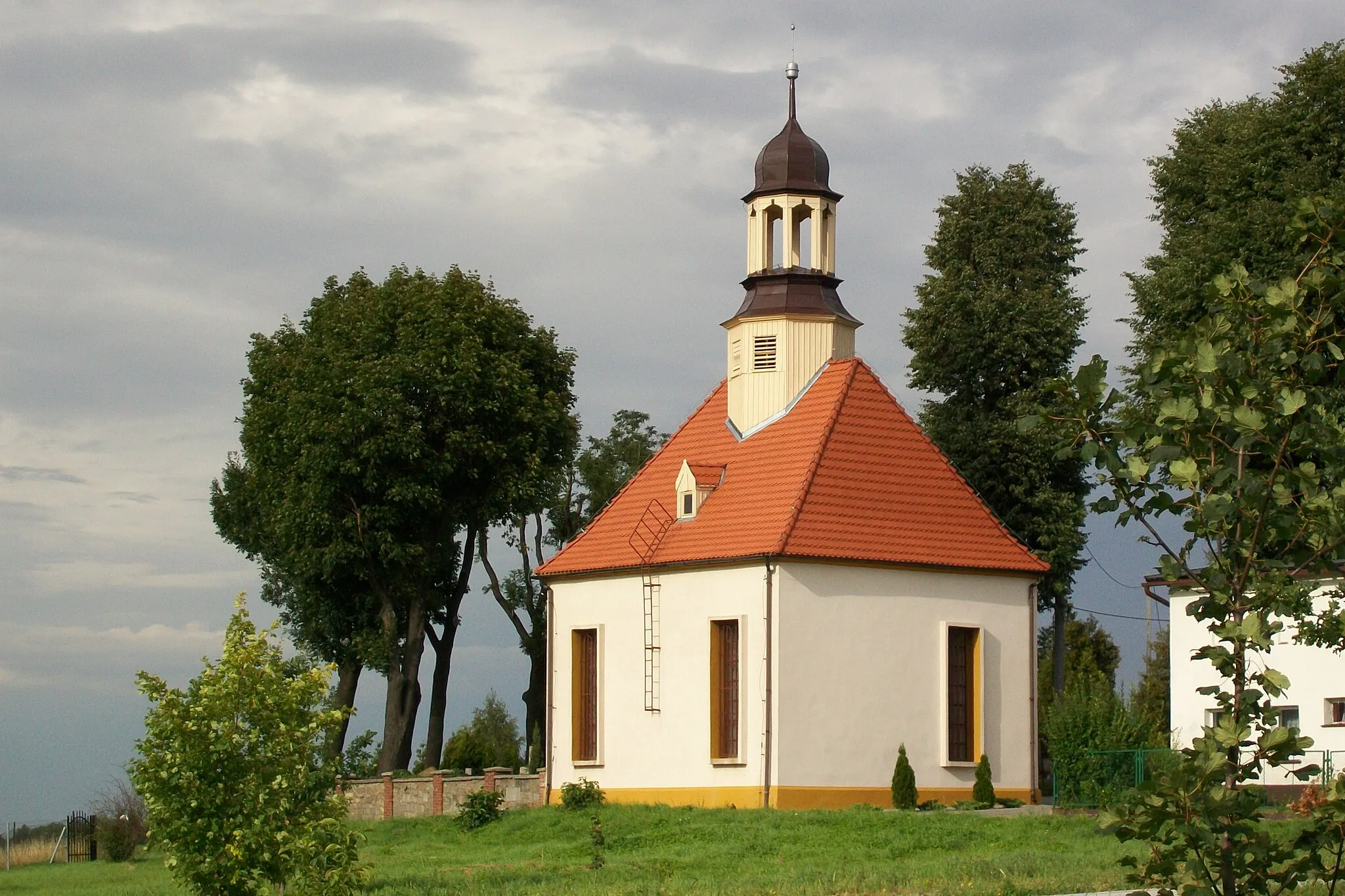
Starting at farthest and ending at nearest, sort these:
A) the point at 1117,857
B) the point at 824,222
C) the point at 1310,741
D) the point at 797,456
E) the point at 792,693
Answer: the point at 824,222, the point at 797,456, the point at 792,693, the point at 1117,857, the point at 1310,741

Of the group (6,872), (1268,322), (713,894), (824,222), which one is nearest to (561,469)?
(824,222)

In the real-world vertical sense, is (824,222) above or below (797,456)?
above

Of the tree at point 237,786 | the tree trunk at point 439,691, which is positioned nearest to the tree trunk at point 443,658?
the tree trunk at point 439,691

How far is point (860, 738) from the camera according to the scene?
31312 mm

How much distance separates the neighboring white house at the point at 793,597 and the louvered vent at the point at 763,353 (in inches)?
2.6

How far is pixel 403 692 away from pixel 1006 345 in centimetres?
2001

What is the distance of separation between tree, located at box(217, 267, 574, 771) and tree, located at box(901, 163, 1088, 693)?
1125 centimetres

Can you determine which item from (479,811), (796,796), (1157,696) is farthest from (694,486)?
(1157,696)

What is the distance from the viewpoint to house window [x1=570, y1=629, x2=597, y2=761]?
35375 millimetres

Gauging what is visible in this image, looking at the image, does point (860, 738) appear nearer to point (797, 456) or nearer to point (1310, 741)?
point (797, 456)

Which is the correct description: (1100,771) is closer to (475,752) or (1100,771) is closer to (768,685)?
(768,685)

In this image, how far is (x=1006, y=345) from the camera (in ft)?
145

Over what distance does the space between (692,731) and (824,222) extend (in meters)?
11.9

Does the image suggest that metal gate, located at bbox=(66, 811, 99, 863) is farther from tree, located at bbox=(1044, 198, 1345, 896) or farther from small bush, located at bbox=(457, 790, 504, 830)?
tree, located at bbox=(1044, 198, 1345, 896)
